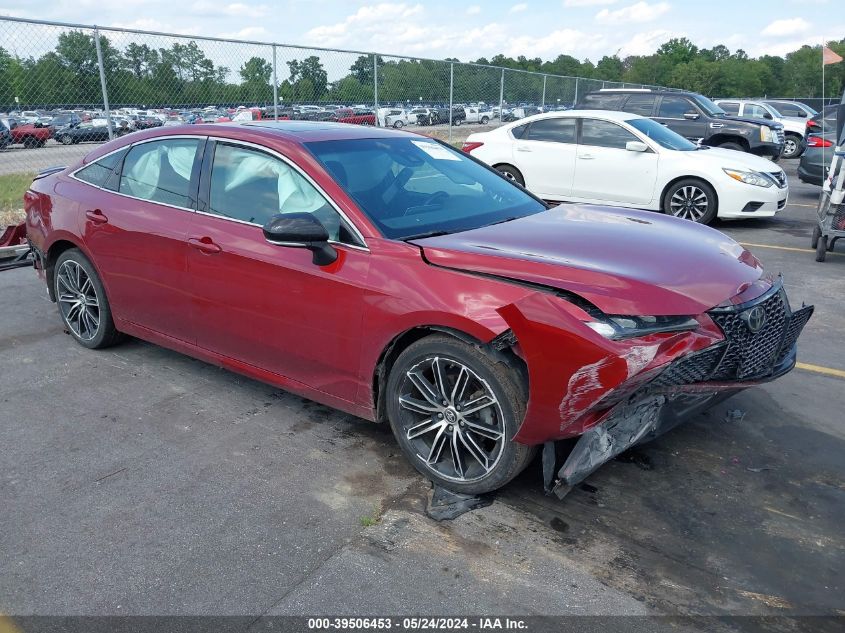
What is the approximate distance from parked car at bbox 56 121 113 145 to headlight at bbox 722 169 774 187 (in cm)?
867

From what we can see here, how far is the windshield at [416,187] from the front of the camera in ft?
12.2

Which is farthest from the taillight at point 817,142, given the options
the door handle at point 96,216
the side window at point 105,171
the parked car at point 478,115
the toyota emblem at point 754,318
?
the door handle at point 96,216

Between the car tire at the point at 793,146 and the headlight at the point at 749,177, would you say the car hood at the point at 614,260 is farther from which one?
the car tire at the point at 793,146

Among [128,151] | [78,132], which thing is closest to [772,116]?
[78,132]

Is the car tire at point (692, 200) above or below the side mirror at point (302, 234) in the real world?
below

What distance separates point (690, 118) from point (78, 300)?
14.1 m

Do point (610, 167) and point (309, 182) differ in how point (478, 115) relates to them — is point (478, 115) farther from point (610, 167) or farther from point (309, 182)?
point (309, 182)

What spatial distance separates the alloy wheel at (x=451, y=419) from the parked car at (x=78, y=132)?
8508mm

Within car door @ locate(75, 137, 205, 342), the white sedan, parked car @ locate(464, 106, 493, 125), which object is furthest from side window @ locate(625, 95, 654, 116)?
car door @ locate(75, 137, 205, 342)

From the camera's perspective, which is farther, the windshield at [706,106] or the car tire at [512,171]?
the windshield at [706,106]

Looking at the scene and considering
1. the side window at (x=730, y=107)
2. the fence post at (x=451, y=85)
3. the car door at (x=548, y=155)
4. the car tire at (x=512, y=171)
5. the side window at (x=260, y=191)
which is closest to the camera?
the side window at (x=260, y=191)

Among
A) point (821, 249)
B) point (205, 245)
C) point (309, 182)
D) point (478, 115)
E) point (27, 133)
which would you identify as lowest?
point (821, 249)

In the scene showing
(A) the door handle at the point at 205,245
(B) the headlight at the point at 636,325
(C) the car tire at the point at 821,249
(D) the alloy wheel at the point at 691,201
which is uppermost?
(A) the door handle at the point at 205,245

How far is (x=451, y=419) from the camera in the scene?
331 cm
